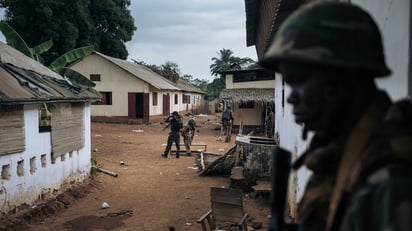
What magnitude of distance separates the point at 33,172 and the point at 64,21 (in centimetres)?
2158

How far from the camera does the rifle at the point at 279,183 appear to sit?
1.22m

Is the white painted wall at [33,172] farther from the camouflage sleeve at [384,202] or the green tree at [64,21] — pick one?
the green tree at [64,21]

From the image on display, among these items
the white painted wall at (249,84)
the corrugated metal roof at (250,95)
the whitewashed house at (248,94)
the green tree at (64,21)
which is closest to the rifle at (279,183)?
the corrugated metal roof at (250,95)

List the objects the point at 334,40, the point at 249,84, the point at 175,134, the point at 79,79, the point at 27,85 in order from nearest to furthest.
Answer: the point at 334,40 → the point at 27,85 → the point at 79,79 → the point at 175,134 → the point at 249,84

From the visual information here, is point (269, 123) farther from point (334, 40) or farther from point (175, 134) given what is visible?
point (334, 40)

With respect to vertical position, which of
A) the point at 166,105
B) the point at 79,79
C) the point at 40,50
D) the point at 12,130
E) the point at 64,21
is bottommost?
the point at 12,130

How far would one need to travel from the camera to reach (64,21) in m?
26.7

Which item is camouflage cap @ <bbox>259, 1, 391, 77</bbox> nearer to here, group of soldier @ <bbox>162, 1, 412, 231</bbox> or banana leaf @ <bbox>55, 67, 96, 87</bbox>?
group of soldier @ <bbox>162, 1, 412, 231</bbox>

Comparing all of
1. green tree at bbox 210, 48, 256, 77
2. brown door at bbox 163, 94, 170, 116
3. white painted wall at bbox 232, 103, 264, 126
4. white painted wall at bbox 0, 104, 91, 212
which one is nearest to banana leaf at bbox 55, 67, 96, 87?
white painted wall at bbox 0, 104, 91, 212

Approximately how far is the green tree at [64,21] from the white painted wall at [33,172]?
1897 cm

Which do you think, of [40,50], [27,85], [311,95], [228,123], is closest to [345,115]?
[311,95]

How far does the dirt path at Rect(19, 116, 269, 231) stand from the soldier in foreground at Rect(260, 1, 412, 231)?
646 cm

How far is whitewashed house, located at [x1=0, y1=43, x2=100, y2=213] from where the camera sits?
6922 mm

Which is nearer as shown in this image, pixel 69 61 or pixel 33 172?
pixel 33 172
